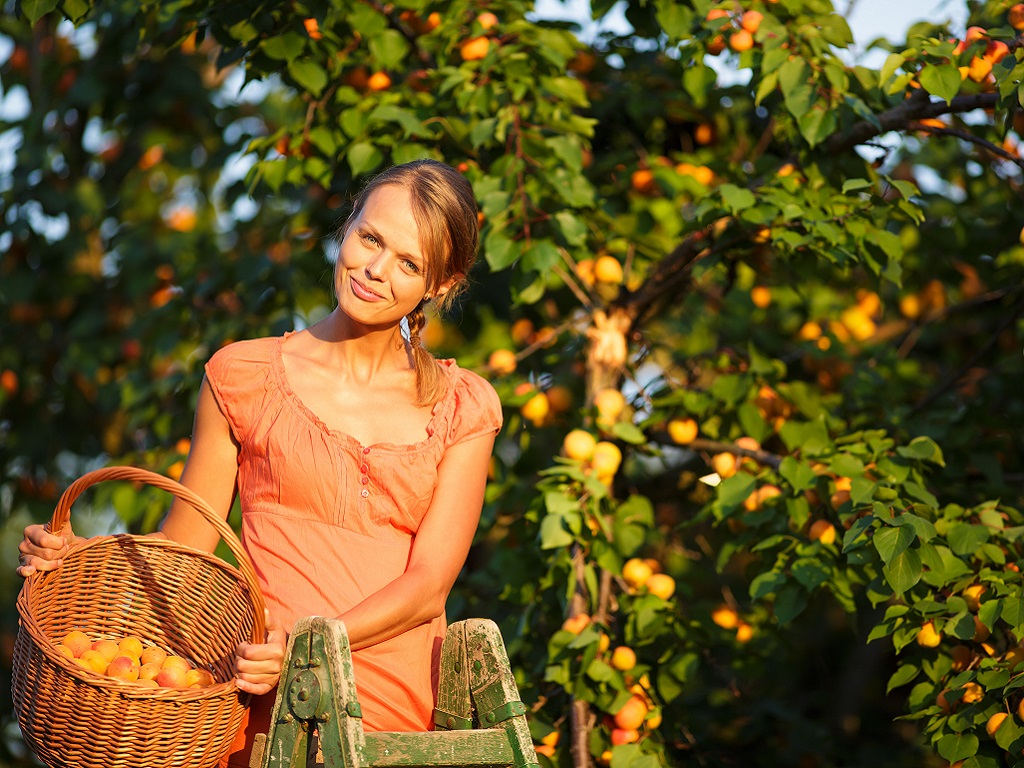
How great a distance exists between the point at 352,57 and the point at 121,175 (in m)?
2.09

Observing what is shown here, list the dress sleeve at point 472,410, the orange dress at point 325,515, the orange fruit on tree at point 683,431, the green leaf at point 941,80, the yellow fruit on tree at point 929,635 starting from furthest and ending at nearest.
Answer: the orange fruit on tree at point 683,431
the green leaf at point 941,80
the yellow fruit on tree at point 929,635
the dress sleeve at point 472,410
the orange dress at point 325,515

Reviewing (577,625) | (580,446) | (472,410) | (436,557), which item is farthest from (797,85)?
(436,557)

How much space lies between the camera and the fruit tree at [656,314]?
283cm

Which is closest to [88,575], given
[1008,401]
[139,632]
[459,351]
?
[139,632]

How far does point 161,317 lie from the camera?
4.02 metres

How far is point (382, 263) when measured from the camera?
7.00 ft

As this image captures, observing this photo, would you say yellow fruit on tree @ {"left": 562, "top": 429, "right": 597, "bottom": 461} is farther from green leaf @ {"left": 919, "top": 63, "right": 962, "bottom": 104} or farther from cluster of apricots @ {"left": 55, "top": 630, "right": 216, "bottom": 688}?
cluster of apricots @ {"left": 55, "top": 630, "right": 216, "bottom": 688}

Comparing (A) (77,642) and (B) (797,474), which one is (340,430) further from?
(B) (797,474)

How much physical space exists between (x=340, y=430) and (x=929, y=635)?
1.43 m

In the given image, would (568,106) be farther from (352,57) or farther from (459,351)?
(459,351)

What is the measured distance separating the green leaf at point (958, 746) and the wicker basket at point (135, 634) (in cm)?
151

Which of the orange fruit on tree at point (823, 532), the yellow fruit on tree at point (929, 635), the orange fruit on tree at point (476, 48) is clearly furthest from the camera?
the orange fruit on tree at point (476, 48)

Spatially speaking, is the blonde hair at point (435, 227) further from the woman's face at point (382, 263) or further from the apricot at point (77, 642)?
the apricot at point (77, 642)

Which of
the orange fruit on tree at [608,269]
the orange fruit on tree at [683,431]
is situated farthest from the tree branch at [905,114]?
the orange fruit on tree at [683,431]
